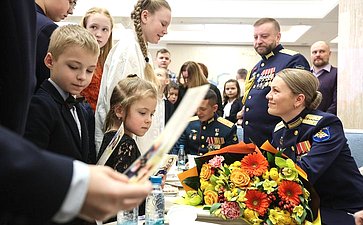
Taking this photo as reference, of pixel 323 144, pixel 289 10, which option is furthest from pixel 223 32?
pixel 323 144

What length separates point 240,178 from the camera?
151 centimetres

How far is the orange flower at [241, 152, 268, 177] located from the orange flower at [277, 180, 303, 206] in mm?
85

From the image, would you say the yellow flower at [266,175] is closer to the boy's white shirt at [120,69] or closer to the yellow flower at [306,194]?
the yellow flower at [306,194]

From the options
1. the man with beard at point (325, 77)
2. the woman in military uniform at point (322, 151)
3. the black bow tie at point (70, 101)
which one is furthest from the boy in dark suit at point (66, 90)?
the man with beard at point (325, 77)

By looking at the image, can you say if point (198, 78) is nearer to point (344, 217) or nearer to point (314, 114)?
point (314, 114)

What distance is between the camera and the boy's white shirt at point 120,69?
6.68ft

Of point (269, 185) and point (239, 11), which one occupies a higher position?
point (239, 11)

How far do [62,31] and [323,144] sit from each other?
4.01ft

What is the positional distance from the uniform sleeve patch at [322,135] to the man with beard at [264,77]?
122cm

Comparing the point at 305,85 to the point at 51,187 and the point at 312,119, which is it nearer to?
the point at 312,119

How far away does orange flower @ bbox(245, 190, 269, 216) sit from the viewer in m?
1.46

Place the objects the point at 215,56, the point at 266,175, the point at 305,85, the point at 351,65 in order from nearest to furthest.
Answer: the point at 266,175 < the point at 305,85 < the point at 351,65 < the point at 215,56

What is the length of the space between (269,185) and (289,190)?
0.24 ft

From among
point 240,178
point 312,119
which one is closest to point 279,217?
point 240,178
